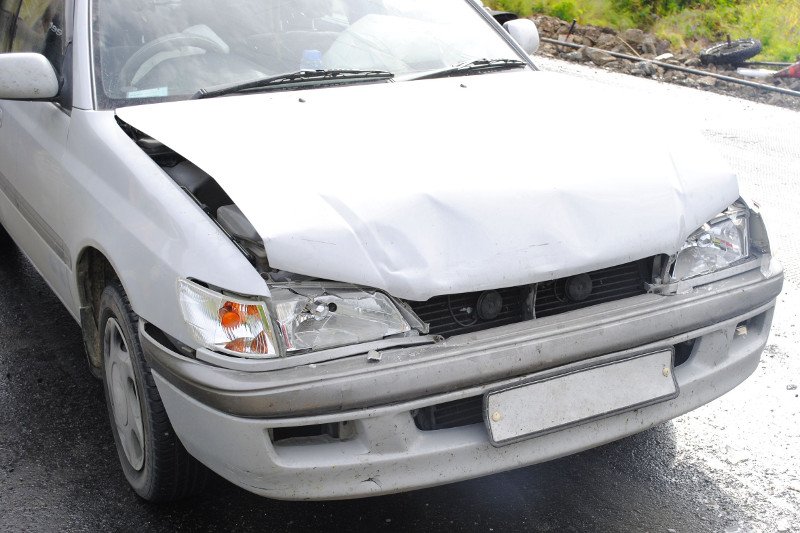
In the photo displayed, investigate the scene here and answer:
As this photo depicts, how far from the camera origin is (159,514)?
129 inches

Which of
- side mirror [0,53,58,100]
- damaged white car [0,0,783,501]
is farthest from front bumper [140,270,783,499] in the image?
side mirror [0,53,58,100]

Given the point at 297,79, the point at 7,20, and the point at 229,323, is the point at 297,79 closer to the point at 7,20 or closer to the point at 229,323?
the point at 229,323

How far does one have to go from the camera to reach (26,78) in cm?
351

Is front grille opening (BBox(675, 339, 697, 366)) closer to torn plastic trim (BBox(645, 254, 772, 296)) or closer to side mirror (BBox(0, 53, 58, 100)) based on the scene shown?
torn plastic trim (BBox(645, 254, 772, 296))

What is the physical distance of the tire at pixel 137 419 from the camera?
302cm

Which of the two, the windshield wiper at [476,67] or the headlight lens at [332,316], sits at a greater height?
the windshield wiper at [476,67]

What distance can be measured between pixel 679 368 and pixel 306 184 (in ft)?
4.11

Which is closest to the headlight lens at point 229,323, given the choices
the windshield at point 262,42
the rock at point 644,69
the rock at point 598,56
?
the windshield at point 262,42

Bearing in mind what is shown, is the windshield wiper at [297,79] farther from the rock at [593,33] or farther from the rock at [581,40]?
the rock at [593,33]

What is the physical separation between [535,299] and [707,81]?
10.00 meters

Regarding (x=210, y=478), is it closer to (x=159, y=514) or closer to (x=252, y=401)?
(x=159, y=514)

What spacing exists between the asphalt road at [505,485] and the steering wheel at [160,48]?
1328 millimetres

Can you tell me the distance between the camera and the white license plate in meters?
2.72

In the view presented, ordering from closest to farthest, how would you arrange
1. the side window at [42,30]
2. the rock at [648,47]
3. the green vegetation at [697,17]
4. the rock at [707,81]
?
the side window at [42,30] < the rock at [707,81] < the rock at [648,47] < the green vegetation at [697,17]
